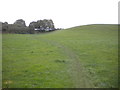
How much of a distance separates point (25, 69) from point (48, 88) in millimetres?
6295

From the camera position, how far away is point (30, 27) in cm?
9156

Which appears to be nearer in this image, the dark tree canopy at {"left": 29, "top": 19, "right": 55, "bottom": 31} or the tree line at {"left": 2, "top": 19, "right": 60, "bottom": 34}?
the tree line at {"left": 2, "top": 19, "right": 60, "bottom": 34}

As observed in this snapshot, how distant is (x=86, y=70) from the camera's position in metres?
18.5

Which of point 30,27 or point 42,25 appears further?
point 42,25

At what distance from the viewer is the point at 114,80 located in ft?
51.6

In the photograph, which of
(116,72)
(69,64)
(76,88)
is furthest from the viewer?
(69,64)

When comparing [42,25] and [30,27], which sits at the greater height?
[42,25]

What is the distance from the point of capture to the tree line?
80500mm

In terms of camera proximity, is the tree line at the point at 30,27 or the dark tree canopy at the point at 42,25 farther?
the dark tree canopy at the point at 42,25

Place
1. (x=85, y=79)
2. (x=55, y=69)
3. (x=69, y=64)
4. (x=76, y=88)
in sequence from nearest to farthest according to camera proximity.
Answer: (x=76, y=88), (x=85, y=79), (x=55, y=69), (x=69, y=64)

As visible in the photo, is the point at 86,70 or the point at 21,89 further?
the point at 86,70

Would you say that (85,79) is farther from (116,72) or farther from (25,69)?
(25,69)

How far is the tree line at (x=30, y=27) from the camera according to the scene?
264 ft

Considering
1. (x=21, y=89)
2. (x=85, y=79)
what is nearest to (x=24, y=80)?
(x=21, y=89)
